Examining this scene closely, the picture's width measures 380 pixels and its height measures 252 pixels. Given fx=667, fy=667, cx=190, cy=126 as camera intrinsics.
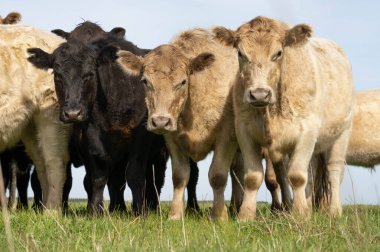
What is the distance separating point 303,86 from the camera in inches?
319

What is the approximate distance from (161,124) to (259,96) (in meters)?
1.38

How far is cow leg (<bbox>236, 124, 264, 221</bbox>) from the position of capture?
8078 millimetres

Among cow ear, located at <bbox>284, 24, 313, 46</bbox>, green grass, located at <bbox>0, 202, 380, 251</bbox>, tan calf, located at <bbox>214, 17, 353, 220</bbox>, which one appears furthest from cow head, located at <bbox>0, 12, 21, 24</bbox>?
cow ear, located at <bbox>284, 24, 313, 46</bbox>

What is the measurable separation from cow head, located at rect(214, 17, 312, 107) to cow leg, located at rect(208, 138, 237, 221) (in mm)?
1171

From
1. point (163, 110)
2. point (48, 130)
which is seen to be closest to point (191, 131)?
point (163, 110)

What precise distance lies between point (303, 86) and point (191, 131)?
1.67 m

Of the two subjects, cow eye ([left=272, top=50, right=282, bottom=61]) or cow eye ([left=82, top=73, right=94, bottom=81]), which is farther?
cow eye ([left=82, top=73, right=94, bottom=81])

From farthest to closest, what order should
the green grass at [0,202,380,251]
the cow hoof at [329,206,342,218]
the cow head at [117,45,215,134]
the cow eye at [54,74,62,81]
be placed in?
the cow eye at [54,74,62,81] → the cow head at [117,45,215,134] → the cow hoof at [329,206,342,218] → the green grass at [0,202,380,251]

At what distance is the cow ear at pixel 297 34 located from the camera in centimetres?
802

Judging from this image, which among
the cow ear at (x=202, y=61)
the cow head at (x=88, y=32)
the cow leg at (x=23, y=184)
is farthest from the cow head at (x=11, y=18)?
the cow ear at (x=202, y=61)

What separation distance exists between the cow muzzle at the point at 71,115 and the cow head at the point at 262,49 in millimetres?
2080

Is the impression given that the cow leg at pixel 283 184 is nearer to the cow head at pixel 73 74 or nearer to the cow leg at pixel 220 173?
the cow leg at pixel 220 173

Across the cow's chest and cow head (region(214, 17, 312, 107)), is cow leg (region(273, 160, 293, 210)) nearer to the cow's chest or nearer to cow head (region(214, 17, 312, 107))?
the cow's chest

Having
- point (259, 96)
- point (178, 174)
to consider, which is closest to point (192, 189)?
point (178, 174)
